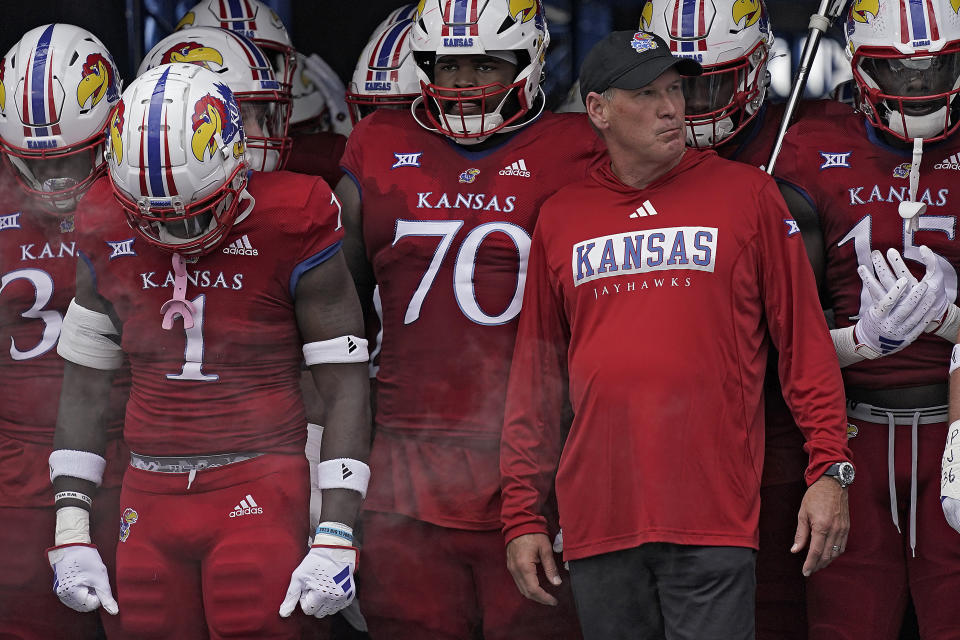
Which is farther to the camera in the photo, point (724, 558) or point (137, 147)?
point (137, 147)

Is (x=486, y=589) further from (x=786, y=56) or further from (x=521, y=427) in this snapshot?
(x=786, y=56)

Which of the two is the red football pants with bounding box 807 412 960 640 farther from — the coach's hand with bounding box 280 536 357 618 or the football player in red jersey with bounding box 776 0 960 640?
the coach's hand with bounding box 280 536 357 618

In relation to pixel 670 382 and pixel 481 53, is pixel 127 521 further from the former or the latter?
pixel 481 53

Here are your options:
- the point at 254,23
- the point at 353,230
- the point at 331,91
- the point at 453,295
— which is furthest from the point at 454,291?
the point at 331,91

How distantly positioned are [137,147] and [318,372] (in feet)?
2.20

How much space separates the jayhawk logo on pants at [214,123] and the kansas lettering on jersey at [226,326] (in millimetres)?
159

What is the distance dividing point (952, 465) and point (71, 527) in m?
2.05

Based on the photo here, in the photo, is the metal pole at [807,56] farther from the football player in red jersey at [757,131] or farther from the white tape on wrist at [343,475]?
the white tape on wrist at [343,475]

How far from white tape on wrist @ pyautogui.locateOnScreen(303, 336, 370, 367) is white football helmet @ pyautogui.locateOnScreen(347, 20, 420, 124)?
1214mm

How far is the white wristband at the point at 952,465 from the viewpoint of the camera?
9.43 ft

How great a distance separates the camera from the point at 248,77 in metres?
4.08

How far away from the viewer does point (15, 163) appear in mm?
3793

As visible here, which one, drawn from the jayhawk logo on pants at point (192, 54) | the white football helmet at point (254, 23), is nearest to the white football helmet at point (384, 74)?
the white football helmet at point (254, 23)

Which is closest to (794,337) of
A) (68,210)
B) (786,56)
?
(68,210)
